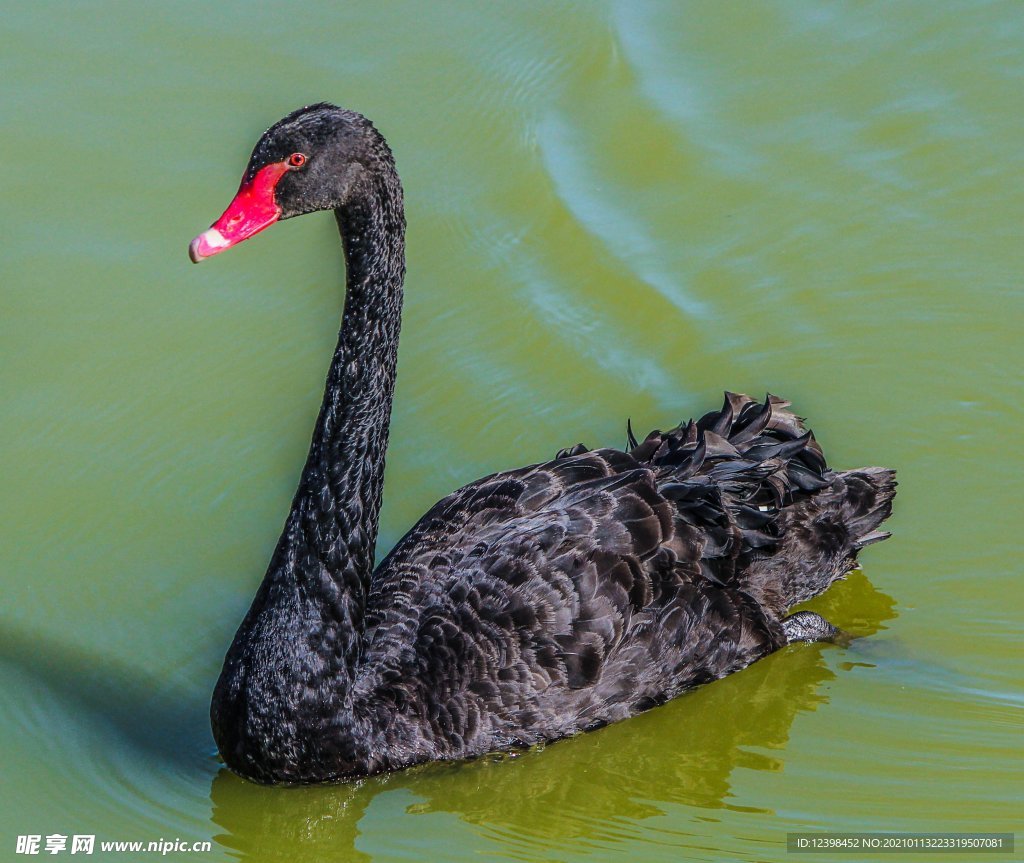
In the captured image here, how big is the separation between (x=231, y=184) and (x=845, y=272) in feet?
11.2

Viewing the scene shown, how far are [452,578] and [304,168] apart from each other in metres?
1.64

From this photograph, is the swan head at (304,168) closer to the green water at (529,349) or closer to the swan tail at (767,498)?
the swan tail at (767,498)

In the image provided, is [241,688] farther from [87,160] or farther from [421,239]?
[87,160]

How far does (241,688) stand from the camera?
548cm

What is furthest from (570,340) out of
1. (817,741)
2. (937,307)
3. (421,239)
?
(817,741)

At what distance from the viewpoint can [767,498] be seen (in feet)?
20.9

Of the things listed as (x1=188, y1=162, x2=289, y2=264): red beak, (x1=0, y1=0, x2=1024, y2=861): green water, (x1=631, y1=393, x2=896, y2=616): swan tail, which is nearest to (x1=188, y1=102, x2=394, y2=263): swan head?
(x1=188, y1=162, x2=289, y2=264): red beak

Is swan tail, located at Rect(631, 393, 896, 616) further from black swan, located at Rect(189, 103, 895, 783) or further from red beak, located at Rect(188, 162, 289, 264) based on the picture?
red beak, located at Rect(188, 162, 289, 264)

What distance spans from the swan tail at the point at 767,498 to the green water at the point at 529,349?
304mm

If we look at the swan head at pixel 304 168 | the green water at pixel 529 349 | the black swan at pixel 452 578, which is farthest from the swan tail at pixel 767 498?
the swan head at pixel 304 168

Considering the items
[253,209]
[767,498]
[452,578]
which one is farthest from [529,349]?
[253,209]

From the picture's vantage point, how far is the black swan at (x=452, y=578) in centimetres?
535

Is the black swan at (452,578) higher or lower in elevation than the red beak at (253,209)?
lower

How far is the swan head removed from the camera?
17.0ft
